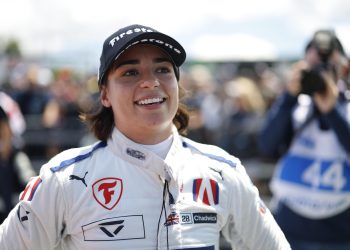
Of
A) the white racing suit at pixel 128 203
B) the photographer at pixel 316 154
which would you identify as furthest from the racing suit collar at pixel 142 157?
the photographer at pixel 316 154

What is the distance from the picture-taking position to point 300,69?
430cm

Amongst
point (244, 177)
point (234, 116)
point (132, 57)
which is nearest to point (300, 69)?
point (244, 177)

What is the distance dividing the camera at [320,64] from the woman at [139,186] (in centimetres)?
160

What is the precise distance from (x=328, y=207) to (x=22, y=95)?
710 centimetres

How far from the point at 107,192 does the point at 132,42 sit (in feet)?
1.84

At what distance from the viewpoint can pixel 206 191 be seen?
262 cm

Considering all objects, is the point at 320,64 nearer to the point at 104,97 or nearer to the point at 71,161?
the point at 104,97

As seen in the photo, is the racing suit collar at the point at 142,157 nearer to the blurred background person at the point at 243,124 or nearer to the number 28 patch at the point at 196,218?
the number 28 patch at the point at 196,218

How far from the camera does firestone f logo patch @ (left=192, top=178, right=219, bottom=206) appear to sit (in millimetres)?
2598

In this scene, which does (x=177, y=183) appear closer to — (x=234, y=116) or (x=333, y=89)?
(x=333, y=89)

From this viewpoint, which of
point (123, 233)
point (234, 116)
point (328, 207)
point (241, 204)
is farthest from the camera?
point (234, 116)

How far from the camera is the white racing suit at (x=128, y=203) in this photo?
2.45 m

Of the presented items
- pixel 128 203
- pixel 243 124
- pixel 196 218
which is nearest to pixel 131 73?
pixel 128 203

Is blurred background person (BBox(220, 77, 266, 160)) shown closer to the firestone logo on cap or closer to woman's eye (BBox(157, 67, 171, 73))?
woman's eye (BBox(157, 67, 171, 73))
